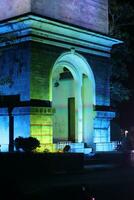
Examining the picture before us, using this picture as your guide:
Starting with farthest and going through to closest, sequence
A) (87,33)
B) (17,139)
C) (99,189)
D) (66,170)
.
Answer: (87,33) → (17,139) → (66,170) → (99,189)

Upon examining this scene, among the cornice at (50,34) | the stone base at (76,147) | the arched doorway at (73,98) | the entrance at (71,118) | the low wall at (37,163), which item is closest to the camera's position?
the low wall at (37,163)

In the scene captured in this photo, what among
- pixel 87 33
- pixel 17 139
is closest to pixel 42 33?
pixel 87 33

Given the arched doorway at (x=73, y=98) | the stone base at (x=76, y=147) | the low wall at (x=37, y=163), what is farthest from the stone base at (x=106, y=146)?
the low wall at (x=37, y=163)

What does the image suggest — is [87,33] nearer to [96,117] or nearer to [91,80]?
[91,80]

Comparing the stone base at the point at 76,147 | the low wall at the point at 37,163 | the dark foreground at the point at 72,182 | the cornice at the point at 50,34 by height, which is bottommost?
the dark foreground at the point at 72,182

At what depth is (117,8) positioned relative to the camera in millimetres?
38438

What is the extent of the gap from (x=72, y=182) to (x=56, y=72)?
14.3 m

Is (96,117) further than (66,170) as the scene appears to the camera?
Yes

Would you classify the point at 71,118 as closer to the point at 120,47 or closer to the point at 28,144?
the point at 28,144

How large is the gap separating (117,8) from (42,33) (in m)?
11.9

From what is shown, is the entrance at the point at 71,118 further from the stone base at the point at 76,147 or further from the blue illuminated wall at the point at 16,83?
the blue illuminated wall at the point at 16,83

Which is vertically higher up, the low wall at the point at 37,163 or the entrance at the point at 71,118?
the entrance at the point at 71,118

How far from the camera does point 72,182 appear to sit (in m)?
19.8

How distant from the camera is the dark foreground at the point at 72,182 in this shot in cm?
1445
